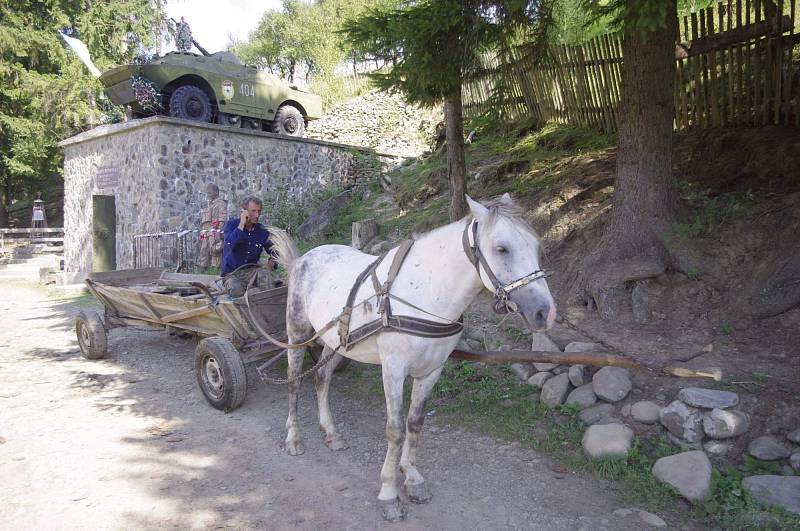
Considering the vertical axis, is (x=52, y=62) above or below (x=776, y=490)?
above

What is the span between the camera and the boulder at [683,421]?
145 inches

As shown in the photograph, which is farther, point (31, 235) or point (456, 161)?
point (31, 235)

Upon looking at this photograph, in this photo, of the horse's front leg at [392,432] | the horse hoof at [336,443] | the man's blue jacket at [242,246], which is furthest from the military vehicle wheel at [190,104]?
the horse's front leg at [392,432]

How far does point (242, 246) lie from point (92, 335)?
2.80m

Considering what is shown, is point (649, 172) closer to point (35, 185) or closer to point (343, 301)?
point (343, 301)

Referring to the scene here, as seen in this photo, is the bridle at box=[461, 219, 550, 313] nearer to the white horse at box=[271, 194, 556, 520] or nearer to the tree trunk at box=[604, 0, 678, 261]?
the white horse at box=[271, 194, 556, 520]

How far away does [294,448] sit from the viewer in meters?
4.25

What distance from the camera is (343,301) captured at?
382 cm

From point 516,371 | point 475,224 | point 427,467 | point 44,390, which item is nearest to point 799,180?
point 516,371

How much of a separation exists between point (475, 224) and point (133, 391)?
4.81 metres

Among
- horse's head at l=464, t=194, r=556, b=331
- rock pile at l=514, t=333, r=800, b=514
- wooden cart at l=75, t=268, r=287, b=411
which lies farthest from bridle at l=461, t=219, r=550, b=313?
wooden cart at l=75, t=268, r=287, b=411

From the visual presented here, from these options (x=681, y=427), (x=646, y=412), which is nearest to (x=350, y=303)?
(x=646, y=412)

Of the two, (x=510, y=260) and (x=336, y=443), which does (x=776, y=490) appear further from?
(x=336, y=443)

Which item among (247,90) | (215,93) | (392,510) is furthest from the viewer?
(247,90)
